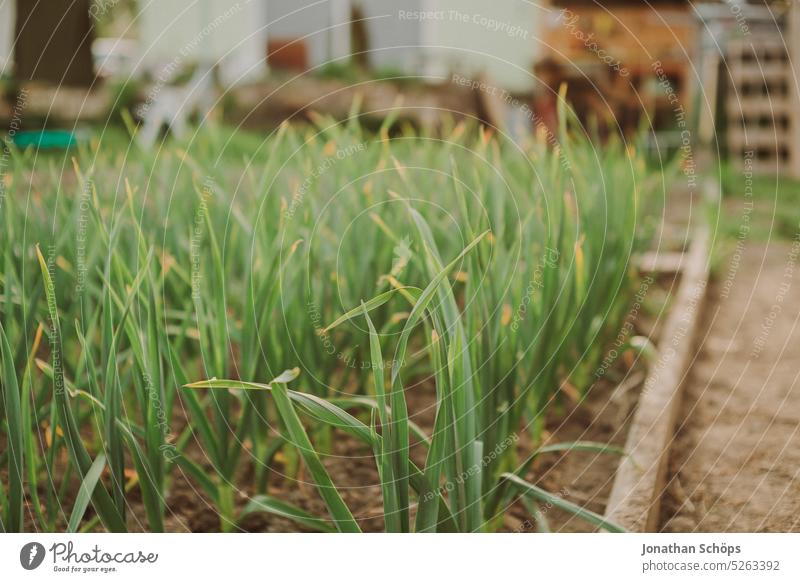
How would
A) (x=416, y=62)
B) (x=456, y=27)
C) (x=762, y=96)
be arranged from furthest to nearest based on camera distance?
1. (x=762, y=96)
2. (x=416, y=62)
3. (x=456, y=27)

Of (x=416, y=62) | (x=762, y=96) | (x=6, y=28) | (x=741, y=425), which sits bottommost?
(x=741, y=425)

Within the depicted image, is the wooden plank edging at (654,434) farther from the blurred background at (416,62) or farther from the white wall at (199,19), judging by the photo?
the white wall at (199,19)

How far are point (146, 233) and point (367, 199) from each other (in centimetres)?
35

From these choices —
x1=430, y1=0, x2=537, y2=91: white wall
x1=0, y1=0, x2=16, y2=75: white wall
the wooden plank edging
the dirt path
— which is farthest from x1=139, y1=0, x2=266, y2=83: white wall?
the dirt path

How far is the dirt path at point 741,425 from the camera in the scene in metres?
1.03

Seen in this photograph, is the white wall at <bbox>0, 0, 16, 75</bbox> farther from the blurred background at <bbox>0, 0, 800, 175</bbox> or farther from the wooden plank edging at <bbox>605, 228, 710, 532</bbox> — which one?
the wooden plank edging at <bbox>605, 228, 710, 532</bbox>

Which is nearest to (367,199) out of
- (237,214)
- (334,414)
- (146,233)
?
(237,214)

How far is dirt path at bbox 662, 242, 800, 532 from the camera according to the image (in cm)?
103

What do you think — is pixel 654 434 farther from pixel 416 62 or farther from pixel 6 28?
pixel 416 62

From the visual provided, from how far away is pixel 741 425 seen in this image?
4.14 ft

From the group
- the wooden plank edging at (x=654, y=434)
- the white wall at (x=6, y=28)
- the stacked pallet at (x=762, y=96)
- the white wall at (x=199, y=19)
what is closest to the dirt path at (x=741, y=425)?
the wooden plank edging at (x=654, y=434)

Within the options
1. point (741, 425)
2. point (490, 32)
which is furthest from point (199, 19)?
point (741, 425)

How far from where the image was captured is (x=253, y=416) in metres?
0.93

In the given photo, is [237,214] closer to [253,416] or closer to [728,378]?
[253,416]
